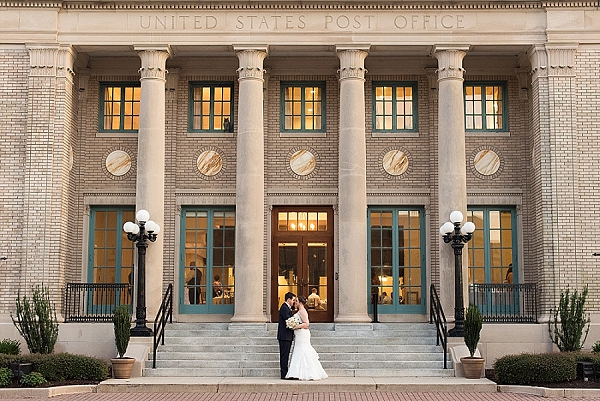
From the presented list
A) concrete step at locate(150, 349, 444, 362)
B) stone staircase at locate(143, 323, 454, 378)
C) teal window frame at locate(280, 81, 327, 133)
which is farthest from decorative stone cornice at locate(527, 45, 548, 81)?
concrete step at locate(150, 349, 444, 362)

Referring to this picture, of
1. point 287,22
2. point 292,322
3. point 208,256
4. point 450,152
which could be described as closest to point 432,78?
point 450,152

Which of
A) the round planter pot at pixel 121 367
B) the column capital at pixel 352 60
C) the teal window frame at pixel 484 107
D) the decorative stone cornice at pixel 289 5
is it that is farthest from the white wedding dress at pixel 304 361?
the teal window frame at pixel 484 107

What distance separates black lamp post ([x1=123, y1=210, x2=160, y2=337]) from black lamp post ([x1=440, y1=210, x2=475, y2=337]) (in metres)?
6.89

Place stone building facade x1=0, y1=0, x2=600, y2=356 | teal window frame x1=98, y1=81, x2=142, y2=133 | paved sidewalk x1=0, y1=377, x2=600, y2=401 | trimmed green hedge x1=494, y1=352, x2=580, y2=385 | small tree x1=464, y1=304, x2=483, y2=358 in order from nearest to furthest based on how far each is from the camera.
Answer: paved sidewalk x1=0, y1=377, x2=600, y2=401 < trimmed green hedge x1=494, y1=352, x2=580, y2=385 < small tree x1=464, y1=304, x2=483, y2=358 < stone building facade x1=0, y1=0, x2=600, y2=356 < teal window frame x1=98, y1=81, x2=142, y2=133

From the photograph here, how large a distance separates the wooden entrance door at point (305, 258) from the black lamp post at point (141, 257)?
4744mm

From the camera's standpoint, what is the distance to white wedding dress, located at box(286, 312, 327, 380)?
1850 cm

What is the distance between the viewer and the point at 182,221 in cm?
2484

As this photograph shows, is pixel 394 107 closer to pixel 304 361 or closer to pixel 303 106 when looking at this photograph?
pixel 303 106

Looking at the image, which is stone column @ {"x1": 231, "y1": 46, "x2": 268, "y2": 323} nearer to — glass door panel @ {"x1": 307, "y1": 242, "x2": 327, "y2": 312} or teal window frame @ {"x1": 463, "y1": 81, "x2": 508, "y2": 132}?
glass door panel @ {"x1": 307, "y1": 242, "x2": 327, "y2": 312}

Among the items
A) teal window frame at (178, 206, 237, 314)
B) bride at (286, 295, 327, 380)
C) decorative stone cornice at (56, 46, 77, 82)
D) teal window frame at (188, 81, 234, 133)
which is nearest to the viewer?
bride at (286, 295, 327, 380)

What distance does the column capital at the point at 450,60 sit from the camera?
22625mm

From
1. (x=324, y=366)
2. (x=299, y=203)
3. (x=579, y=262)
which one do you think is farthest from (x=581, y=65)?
(x=324, y=366)

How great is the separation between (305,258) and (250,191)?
3425 mm

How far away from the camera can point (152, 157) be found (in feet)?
73.5
